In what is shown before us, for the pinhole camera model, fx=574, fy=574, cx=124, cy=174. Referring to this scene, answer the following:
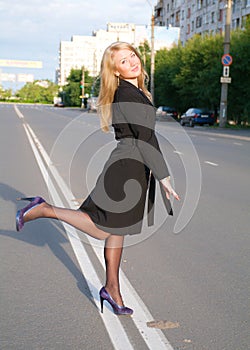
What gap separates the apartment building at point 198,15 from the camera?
62594 millimetres

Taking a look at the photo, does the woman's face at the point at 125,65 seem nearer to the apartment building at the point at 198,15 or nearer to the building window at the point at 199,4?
the apartment building at the point at 198,15

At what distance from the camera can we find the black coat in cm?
388

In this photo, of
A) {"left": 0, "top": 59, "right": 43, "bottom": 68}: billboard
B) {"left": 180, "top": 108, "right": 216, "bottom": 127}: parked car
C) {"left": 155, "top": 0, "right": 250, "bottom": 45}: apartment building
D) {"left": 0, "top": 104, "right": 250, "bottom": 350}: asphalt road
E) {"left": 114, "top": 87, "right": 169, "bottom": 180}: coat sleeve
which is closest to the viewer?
{"left": 0, "top": 104, "right": 250, "bottom": 350}: asphalt road

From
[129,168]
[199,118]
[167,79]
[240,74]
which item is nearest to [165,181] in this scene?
[129,168]

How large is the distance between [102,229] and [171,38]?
321ft

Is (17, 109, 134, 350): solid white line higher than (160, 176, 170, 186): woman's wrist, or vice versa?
(160, 176, 170, 186): woman's wrist

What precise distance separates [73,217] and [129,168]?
0.60 m

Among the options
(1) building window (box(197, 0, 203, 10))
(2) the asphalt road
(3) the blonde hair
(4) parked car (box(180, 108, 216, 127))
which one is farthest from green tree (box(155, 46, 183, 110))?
(3) the blonde hair

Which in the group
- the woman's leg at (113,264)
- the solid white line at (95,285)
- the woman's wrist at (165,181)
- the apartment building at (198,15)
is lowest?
the solid white line at (95,285)

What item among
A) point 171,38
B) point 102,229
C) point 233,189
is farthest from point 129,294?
point 171,38

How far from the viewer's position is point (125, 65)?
4.05 m

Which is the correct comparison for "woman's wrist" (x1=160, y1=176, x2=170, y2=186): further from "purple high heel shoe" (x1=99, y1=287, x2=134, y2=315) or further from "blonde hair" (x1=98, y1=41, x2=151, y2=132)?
"purple high heel shoe" (x1=99, y1=287, x2=134, y2=315)

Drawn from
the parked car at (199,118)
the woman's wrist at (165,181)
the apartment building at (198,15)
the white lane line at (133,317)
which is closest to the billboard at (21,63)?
the apartment building at (198,15)

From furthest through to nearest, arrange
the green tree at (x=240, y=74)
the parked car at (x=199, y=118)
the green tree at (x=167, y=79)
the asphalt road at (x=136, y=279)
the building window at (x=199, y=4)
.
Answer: the building window at (x=199, y=4), the green tree at (x=167, y=79), the parked car at (x=199, y=118), the green tree at (x=240, y=74), the asphalt road at (x=136, y=279)
